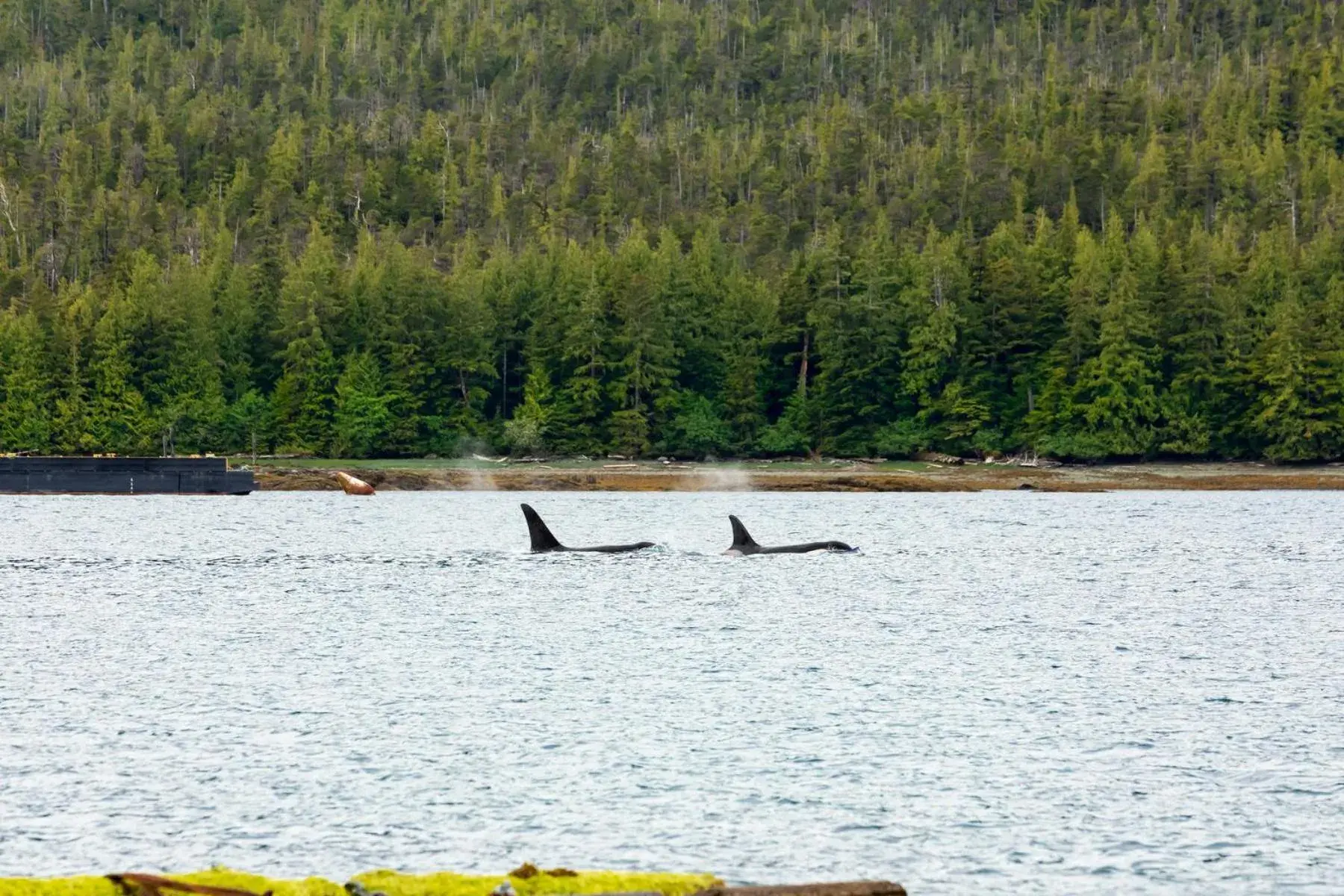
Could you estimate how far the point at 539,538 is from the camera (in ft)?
208

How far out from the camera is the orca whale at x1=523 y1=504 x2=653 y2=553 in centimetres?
6094

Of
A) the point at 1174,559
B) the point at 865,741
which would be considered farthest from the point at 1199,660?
the point at 1174,559

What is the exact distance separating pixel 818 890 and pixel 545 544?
49816 millimetres

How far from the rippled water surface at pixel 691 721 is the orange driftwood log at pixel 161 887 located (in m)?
2.55

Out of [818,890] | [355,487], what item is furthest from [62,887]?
[355,487]

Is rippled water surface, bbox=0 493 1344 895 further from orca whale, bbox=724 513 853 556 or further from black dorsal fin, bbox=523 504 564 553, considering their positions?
black dorsal fin, bbox=523 504 564 553

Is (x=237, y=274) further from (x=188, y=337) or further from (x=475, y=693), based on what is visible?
(x=475, y=693)

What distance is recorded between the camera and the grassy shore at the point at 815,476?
13000 centimetres

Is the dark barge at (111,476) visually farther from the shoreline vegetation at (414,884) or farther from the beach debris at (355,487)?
the shoreline vegetation at (414,884)

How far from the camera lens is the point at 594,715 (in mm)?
25859

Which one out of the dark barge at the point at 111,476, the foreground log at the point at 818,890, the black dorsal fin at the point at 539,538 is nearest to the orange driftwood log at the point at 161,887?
the foreground log at the point at 818,890

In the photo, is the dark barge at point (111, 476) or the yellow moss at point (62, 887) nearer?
the yellow moss at point (62, 887)

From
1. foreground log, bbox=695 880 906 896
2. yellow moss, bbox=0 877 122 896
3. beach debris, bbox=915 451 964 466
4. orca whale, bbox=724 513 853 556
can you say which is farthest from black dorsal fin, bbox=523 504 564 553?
beach debris, bbox=915 451 964 466

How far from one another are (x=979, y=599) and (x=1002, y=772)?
24006mm
